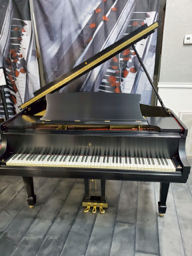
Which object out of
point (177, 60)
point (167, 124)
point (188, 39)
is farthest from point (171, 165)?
point (188, 39)

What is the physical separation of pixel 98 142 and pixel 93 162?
165mm

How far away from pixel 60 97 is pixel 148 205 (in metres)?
1.42

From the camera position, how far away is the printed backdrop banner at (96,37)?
7.61 ft

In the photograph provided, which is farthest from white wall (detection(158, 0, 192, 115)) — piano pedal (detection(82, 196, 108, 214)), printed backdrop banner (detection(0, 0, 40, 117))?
printed backdrop banner (detection(0, 0, 40, 117))

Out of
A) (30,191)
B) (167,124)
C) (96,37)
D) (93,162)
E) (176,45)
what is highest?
(96,37)

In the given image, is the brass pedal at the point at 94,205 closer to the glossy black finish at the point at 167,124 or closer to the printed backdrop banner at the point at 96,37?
the glossy black finish at the point at 167,124

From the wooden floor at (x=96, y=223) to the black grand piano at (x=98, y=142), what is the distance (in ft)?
0.75

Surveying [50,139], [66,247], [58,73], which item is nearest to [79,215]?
[66,247]

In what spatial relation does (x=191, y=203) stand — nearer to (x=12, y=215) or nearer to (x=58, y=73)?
(x=12, y=215)

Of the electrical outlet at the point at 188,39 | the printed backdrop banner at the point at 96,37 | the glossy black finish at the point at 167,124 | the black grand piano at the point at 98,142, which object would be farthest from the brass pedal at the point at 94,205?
the electrical outlet at the point at 188,39

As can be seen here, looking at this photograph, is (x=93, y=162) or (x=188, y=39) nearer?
(x=93, y=162)

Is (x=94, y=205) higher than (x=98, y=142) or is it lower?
lower

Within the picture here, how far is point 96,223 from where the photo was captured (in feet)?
5.49

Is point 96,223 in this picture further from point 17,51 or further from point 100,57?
point 17,51
